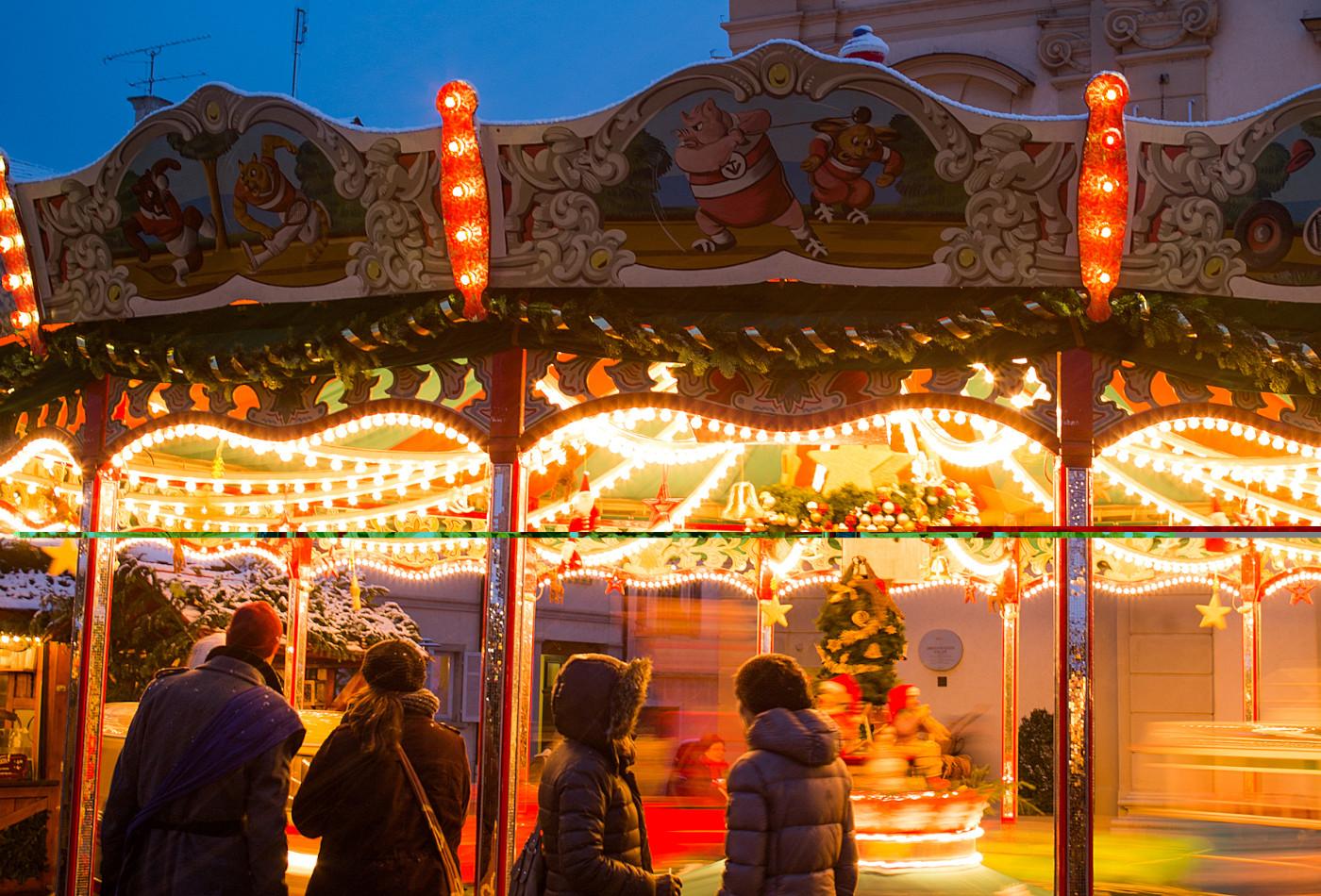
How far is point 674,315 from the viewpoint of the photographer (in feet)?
24.1

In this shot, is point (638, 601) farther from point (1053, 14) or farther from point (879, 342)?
point (1053, 14)

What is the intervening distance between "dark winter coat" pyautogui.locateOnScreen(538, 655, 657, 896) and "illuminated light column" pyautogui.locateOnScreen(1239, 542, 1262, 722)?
687 centimetres

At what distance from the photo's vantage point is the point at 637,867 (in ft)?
13.6

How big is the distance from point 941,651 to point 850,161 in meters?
2.29

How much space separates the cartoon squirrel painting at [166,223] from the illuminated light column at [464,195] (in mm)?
1406

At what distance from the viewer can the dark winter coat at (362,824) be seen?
458 centimetres

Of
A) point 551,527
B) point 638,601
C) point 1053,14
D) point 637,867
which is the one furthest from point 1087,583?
point 1053,14

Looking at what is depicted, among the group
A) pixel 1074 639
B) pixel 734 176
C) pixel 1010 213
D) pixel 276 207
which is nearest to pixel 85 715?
pixel 276 207

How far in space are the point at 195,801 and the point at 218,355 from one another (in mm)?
3696

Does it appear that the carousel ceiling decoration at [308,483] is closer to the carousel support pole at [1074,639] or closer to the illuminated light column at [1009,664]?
the illuminated light column at [1009,664]

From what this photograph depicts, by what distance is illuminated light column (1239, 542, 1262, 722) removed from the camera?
10180mm

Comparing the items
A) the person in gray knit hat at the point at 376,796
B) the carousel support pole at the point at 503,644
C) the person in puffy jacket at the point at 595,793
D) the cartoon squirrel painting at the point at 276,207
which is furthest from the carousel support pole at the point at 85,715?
the person in puffy jacket at the point at 595,793

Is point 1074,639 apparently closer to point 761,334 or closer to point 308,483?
point 761,334

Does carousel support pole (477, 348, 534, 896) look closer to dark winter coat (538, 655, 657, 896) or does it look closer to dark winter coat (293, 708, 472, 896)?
dark winter coat (293, 708, 472, 896)
